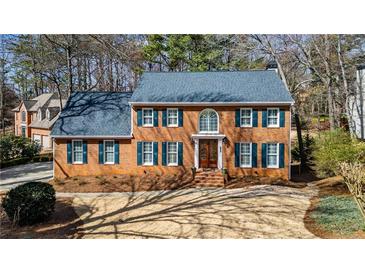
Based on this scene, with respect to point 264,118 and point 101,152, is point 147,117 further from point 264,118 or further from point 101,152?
point 264,118

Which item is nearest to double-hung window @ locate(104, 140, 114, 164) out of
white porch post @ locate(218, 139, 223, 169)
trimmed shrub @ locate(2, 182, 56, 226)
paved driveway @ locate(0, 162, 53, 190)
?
paved driveway @ locate(0, 162, 53, 190)

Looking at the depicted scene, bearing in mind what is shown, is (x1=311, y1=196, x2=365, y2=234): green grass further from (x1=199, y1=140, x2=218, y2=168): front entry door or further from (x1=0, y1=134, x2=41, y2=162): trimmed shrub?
(x1=0, y1=134, x2=41, y2=162): trimmed shrub

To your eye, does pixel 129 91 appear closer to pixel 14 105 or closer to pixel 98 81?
pixel 98 81

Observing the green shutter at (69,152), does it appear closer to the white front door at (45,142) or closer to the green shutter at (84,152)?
the green shutter at (84,152)

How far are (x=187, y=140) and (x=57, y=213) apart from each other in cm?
473

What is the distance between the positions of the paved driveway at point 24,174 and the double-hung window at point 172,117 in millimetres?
4193

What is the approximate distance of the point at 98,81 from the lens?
35.4ft

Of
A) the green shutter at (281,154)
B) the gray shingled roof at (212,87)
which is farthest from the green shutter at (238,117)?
the green shutter at (281,154)

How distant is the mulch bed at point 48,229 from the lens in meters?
7.18

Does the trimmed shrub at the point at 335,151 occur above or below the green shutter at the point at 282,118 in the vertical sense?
below

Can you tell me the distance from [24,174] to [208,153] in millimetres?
5729

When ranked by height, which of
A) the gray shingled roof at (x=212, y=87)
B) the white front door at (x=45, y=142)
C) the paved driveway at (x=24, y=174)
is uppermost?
the gray shingled roof at (x=212, y=87)

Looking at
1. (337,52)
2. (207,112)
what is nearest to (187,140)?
(207,112)
